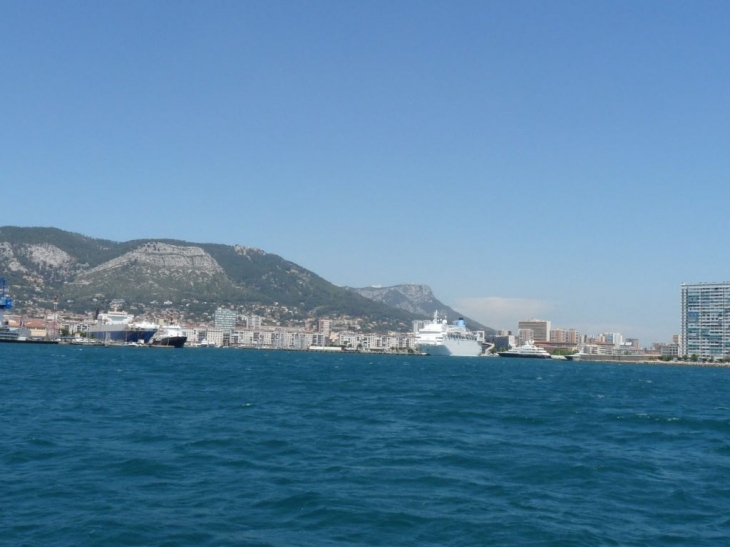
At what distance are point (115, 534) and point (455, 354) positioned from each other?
7294 inches

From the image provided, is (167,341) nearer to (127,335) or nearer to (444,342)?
(127,335)

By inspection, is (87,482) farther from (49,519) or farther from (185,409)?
(185,409)

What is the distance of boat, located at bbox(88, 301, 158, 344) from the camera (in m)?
179

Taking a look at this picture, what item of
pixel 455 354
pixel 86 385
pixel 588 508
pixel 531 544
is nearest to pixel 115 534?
pixel 531 544

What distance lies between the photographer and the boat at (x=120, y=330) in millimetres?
179000

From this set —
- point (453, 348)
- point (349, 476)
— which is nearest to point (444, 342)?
point (453, 348)

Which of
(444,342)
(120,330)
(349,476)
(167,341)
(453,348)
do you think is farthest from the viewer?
(453,348)

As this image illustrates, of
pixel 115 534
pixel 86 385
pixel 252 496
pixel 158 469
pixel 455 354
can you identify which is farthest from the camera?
pixel 455 354

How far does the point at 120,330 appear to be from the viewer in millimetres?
182750

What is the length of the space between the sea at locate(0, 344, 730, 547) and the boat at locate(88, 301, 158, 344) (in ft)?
493

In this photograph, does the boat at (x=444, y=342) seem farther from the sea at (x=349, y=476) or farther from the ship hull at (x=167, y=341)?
the sea at (x=349, y=476)

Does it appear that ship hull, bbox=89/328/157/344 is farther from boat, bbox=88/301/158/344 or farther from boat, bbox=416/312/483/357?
boat, bbox=416/312/483/357

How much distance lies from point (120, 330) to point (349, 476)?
580 feet

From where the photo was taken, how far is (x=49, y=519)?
1337 cm
